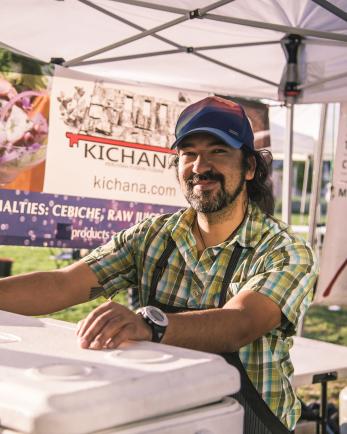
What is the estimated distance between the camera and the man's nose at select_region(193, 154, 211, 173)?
1.97m

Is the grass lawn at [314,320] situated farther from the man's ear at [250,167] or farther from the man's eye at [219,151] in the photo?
the man's eye at [219,151]

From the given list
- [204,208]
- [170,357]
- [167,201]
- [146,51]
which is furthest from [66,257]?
[170,357]

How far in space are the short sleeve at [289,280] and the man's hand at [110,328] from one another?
1.62 ft

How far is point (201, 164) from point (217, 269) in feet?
1.04

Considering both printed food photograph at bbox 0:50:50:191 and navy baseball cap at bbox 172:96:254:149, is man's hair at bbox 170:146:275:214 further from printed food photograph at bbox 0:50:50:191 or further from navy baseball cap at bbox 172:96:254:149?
printed food photograph at bbox 0:50:50:191

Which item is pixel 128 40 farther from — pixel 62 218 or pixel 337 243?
pixel 337 243

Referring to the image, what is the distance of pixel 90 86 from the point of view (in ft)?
12.6

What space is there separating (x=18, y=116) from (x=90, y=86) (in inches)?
17.8

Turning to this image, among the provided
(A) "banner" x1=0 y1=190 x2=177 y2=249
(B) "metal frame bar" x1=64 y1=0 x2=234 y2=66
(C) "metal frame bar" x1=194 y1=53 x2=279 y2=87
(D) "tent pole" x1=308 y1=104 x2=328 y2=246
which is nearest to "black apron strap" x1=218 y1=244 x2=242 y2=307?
(B) "metal frame bar" x1=64 y1=0 x2=234 y2=66

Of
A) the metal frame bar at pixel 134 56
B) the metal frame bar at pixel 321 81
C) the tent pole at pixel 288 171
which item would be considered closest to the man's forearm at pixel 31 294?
the metal frame bar at pixel 134 56

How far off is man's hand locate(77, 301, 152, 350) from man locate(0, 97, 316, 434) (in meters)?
0.19

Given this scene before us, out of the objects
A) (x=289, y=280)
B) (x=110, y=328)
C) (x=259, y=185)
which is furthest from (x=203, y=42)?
(x=110, y=328)

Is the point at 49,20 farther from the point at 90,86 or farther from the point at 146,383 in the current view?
the point at 146,383

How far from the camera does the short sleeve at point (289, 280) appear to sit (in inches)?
66.0
